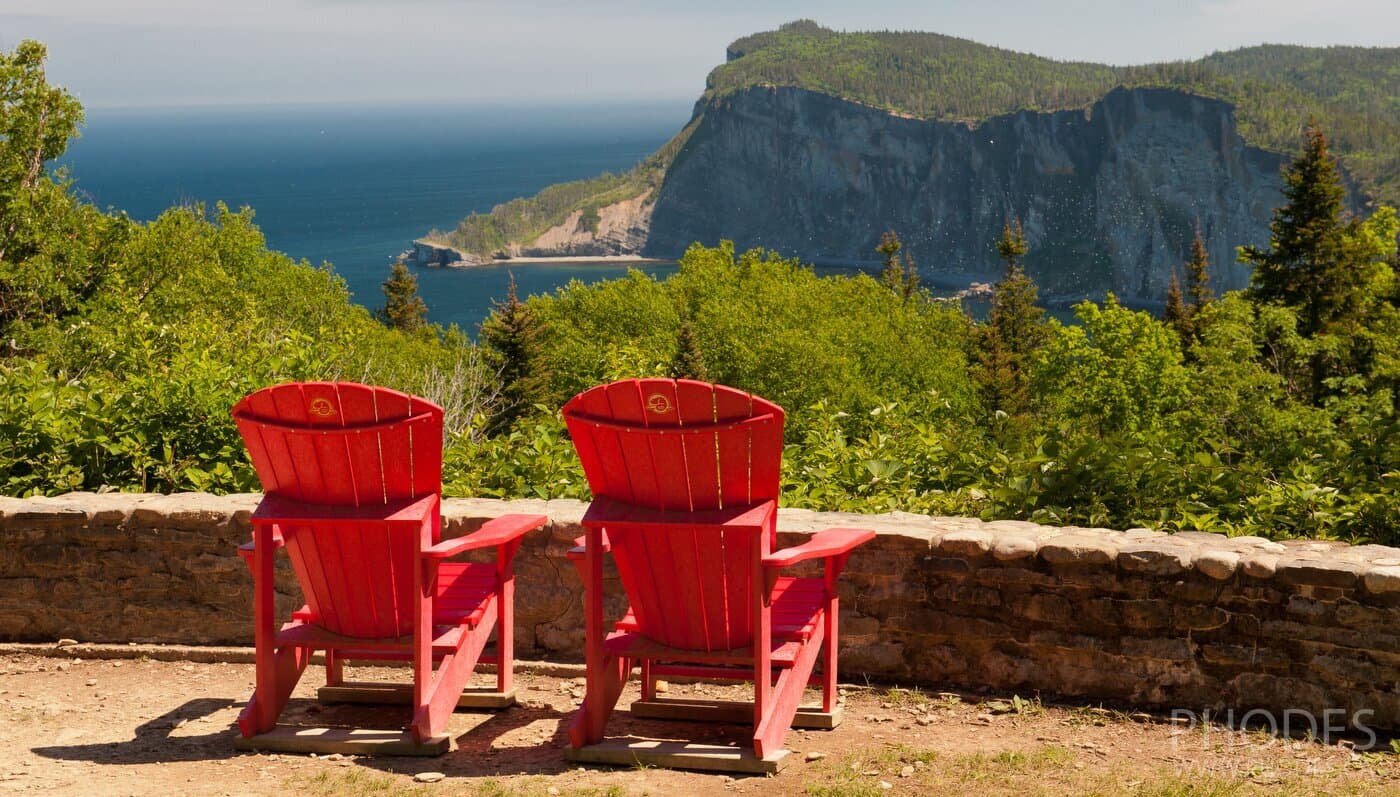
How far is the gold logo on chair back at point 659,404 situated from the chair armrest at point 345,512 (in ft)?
2.28

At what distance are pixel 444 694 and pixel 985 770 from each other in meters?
1.54

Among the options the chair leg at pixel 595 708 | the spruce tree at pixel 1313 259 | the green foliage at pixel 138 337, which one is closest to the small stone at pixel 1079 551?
the chair leg at pixel 595 708

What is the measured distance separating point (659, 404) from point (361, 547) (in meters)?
0.98

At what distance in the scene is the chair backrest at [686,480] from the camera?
3.45 metres

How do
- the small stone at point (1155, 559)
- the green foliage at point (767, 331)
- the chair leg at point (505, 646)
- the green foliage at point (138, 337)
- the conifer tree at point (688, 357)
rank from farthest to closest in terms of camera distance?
the green foliage at point (767, 331), the conifer tree at point (688, 357), the green foliage at point (138, 337), the chair leg at point (505, 646), the small stone at point (1155, 559)

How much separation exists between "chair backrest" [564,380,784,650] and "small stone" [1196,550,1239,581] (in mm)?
1372

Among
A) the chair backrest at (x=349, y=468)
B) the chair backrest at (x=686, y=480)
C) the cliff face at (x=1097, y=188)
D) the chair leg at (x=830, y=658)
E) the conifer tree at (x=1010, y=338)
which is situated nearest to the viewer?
the chair backrest at (x=686, y=480)

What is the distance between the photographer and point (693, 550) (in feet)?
11.8

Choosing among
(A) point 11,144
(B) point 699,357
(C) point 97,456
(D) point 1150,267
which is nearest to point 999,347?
(B) point 699,357

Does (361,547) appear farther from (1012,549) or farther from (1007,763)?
(1012,549)

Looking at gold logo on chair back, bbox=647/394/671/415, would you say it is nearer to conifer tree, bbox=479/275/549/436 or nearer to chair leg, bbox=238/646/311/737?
chair leg, bbox=238/646/311/737

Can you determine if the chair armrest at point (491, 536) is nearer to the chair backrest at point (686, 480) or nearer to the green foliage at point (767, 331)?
the chair backrest at point (686, 480)

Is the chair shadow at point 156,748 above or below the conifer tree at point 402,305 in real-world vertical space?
above

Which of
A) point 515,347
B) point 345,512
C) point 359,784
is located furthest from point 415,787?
point 515,347
